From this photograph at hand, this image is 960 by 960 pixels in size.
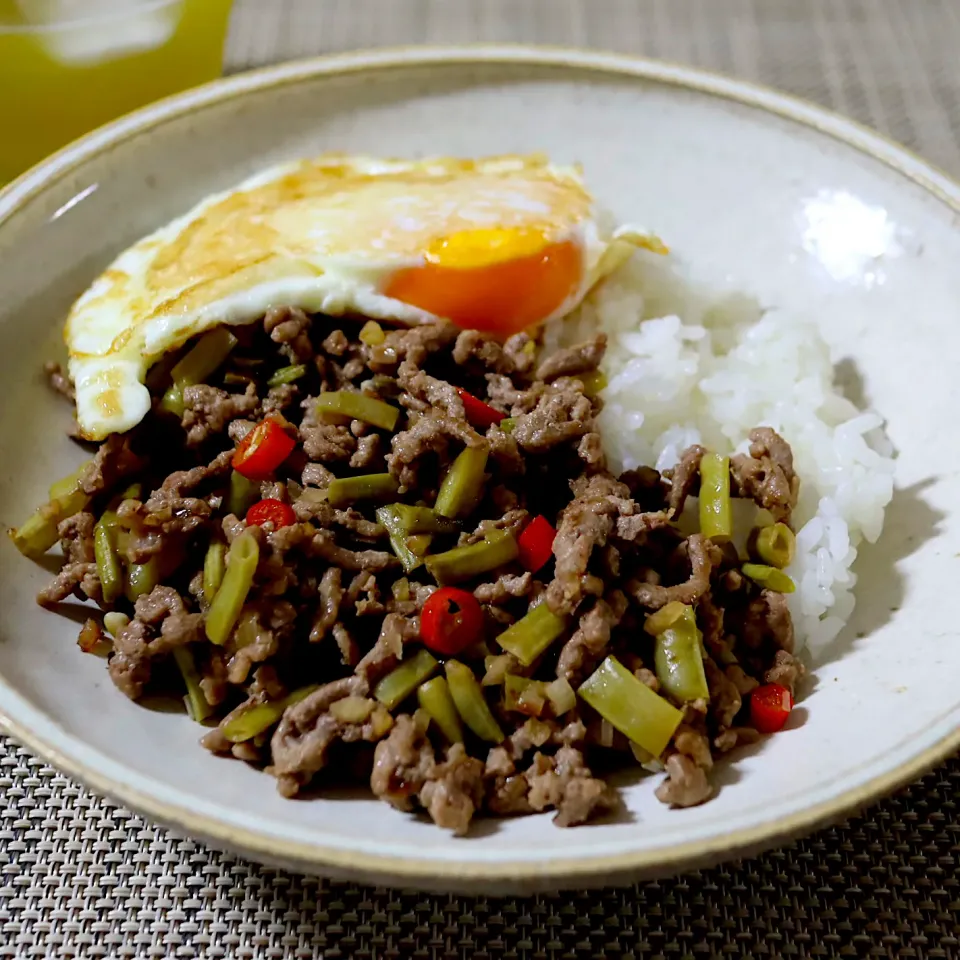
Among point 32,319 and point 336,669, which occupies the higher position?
point 32,319

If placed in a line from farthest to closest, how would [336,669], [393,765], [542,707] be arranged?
[336,669], [542,707], [393,765]

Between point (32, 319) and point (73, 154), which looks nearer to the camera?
point (32, 319)

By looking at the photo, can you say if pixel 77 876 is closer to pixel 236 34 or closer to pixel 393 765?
pixel 393 765

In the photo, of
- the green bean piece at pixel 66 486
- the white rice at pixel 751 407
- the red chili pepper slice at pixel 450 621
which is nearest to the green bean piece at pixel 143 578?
the green bean piece at pixel 66 486

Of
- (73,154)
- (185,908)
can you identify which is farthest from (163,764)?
(73,154)

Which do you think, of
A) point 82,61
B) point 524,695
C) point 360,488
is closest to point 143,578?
point 360,488

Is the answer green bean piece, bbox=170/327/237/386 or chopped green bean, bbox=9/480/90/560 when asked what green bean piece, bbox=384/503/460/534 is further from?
chopped green bean, bbox=9/480/90/560

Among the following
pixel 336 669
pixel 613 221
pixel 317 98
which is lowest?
pixel 336 669

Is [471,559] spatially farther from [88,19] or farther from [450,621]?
[88,19]
